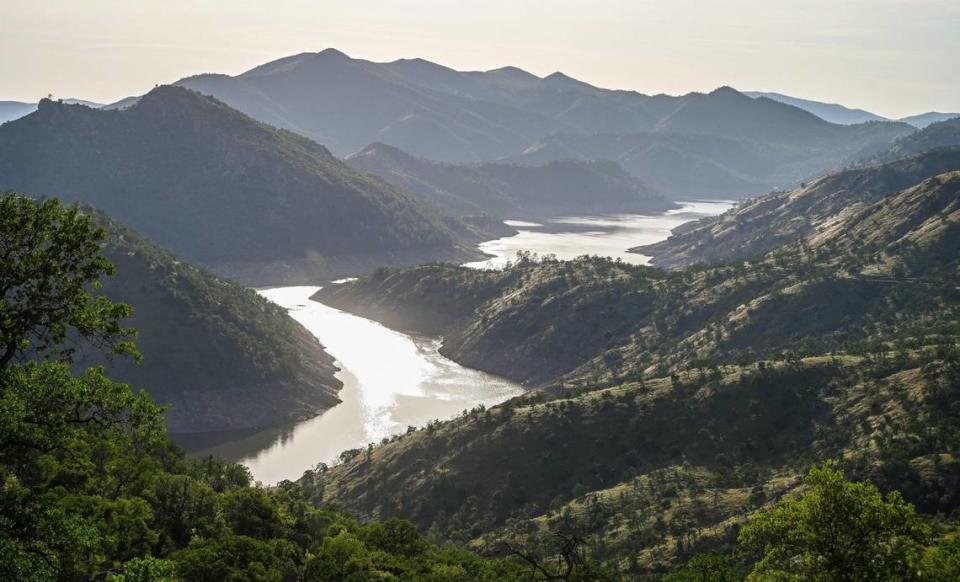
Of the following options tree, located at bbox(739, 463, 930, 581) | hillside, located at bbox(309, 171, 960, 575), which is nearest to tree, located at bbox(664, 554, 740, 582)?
tree, located at bbox(739, 463, 930, 581)

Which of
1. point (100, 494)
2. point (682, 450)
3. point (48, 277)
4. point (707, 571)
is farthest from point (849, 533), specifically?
point (682, 450)

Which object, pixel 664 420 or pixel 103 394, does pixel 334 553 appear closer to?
pixel 103 394

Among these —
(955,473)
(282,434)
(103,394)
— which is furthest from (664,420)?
(103,394)

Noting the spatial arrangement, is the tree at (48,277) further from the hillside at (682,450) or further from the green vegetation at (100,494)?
the hillside at (682,450)

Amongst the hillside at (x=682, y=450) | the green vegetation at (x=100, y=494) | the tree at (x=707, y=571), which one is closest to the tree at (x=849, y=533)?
the tree at (x=707, y=571)

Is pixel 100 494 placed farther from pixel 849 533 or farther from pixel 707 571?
pixel 849 533
